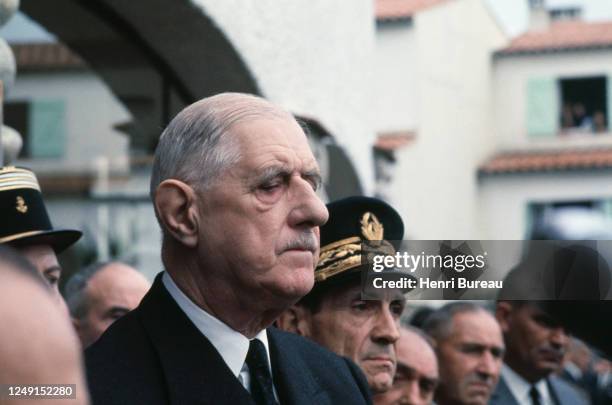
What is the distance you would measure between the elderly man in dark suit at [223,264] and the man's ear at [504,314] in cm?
333

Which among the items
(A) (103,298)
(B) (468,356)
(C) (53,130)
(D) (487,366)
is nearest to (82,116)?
(C) (53,130)

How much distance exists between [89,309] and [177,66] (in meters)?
1.96

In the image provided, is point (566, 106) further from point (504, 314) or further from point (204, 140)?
point (204, 140)

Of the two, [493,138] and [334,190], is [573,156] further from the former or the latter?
[334,190]

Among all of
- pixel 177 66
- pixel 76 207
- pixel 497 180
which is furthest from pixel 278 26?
pixel 497 180

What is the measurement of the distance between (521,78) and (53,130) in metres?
25.1

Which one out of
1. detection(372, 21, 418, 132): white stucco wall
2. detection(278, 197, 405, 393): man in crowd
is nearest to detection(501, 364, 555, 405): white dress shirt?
detection(278, 197, 405, 393): man in crowd

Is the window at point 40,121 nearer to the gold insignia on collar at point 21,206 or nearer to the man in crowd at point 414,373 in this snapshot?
the man in crowd at point 414,373

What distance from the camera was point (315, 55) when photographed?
7488mm

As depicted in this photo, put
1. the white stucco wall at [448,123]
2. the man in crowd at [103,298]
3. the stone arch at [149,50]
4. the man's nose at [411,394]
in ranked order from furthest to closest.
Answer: the white stucco wall at [448,123] → the stone arch at [149,50] → the man in crowd at [103,298] → the man's nose at [411,394]

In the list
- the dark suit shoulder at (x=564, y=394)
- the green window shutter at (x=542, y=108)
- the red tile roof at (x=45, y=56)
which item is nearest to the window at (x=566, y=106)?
the green window shutter at (x=542, y=108)

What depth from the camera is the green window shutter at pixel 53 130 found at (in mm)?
7372

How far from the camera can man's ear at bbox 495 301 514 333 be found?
579cm

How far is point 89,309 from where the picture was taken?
496cm
